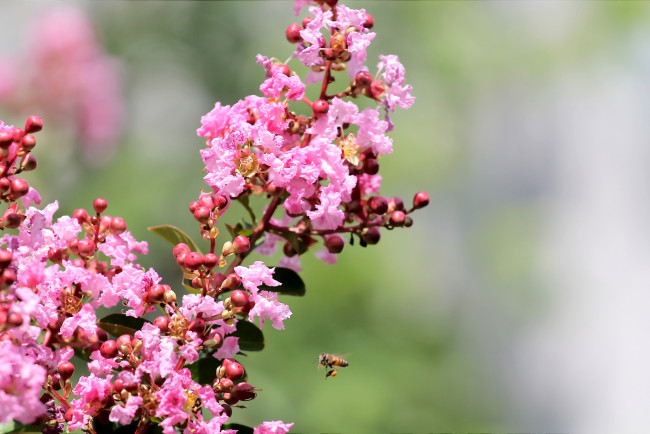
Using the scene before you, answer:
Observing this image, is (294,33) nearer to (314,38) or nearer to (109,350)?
(314,38)

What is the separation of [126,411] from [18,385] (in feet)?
0.46

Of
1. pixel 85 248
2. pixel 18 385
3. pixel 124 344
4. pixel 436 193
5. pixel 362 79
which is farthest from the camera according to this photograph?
pixel 436 193

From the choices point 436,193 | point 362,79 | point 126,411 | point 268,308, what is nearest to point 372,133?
point 362,79

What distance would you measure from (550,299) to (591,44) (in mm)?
2841

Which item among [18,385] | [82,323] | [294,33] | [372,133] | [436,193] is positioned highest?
[436,193]

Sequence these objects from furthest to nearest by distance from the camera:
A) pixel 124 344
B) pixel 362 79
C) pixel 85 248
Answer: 1. pixel 362 79
2. pixel 85 248
3. pixel 124 344

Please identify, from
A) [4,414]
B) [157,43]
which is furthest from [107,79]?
[4,414]

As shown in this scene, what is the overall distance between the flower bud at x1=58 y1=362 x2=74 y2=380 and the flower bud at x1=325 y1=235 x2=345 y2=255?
414mm

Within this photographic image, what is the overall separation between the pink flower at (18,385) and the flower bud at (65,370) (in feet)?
0.41

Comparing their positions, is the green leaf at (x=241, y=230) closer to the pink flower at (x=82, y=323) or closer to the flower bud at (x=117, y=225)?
the flower bud at (x=117, y=225)

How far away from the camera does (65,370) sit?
39.9 inches

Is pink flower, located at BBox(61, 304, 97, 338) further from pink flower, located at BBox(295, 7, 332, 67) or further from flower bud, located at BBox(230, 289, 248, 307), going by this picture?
pink flower, located at BBox(295, 7, 332, 67)

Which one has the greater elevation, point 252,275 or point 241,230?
point 241,230

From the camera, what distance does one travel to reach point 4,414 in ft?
2.81
